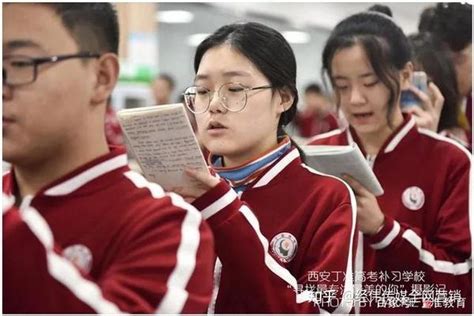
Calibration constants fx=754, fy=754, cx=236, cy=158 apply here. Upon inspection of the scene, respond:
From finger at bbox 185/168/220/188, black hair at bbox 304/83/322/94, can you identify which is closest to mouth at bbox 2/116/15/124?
finger at bbox 185/168/220/188

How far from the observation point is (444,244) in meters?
1.29

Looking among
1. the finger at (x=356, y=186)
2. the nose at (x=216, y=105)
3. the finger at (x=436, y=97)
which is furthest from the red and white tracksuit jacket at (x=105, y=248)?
the finger at (x=436, y=97)

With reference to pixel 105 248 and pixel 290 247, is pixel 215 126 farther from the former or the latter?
pixel 105 248

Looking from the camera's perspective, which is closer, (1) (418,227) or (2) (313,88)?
(1) (418,227)

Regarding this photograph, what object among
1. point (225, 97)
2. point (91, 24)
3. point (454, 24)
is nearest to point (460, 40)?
point (454, 24)

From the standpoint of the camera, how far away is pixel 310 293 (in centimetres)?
101

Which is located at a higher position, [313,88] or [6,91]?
[6,91]

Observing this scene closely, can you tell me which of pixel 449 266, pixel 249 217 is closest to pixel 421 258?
pixel 449 266

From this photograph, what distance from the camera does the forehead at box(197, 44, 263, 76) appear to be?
1.00 metres

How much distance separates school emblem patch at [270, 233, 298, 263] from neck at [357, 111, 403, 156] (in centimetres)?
33

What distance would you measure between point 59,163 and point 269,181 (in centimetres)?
36

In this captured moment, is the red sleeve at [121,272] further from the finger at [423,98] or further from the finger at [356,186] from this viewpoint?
the finger at [423,98]

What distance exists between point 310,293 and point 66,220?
0.38 meters

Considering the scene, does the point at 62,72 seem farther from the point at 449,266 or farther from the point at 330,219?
the point at 449,266
